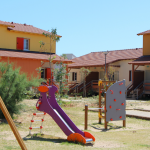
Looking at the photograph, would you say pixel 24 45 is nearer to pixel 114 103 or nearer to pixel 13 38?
pixel 13 38

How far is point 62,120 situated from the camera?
7828mm

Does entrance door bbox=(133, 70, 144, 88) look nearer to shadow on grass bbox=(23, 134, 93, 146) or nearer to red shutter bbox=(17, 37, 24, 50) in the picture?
red shutter bbox=(17, 37, 24, 50)

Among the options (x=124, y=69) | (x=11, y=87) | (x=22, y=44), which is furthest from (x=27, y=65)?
(x=11, y=87)

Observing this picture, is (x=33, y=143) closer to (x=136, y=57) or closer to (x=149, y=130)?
(x=149, y=130)

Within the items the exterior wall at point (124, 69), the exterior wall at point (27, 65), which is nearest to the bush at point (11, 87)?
the exterior wall at point (27, 65)

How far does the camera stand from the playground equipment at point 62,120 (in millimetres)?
7320

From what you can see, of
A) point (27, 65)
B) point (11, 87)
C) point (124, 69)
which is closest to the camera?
point (11, 87)

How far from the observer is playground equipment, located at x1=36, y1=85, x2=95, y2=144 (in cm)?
732

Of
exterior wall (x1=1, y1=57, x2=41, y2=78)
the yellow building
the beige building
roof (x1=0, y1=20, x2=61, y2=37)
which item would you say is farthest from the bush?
the beige building

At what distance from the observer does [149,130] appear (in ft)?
30.6

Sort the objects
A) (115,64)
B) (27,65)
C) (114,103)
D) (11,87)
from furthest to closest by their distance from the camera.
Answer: (115,64), (27,65), (11,87), (114,103)

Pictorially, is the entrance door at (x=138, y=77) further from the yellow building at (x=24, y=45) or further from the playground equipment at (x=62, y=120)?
the playground equipment at (x=62, y=120)

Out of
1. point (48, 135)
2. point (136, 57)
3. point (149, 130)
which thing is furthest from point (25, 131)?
point (136, 57)

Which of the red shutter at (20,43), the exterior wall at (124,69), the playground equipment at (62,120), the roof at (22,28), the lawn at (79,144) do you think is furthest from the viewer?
the exterior wall at (124,69)
